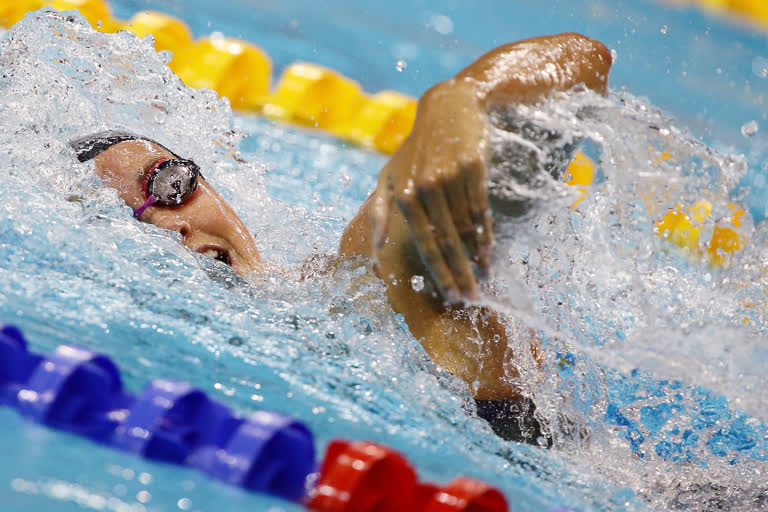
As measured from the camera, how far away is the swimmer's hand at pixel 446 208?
2.95 ft

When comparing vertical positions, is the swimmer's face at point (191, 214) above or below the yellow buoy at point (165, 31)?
below

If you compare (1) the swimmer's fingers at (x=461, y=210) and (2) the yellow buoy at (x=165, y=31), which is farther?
(2) the yellow buoy at (x=165, y=31)

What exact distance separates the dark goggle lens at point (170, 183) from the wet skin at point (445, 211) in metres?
0.02

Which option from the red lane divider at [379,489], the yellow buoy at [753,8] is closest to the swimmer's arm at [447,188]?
the red lane divider at [379,489]

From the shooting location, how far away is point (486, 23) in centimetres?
450

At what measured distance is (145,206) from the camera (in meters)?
1.62

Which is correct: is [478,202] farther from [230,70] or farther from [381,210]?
[230,70]

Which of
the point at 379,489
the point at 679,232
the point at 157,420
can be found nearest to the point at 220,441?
the point at 157,420

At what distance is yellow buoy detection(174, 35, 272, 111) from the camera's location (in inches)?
142

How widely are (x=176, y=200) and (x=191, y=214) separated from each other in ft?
0.14

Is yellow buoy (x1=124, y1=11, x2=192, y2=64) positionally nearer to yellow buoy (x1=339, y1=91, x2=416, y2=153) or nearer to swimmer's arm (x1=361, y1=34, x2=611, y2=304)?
yellow buoy (x1=339, y1=91, x2=416, y2=153)

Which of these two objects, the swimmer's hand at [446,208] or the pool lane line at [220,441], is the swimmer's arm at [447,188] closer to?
the swimmer's hand at [446,208]

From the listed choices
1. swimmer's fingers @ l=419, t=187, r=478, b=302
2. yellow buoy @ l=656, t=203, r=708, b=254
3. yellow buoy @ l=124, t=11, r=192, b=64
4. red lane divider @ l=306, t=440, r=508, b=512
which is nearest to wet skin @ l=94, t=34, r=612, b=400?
swimmer's fingers @ l=419, t=187, r=478, b=302

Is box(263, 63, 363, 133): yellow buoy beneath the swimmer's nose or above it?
above
